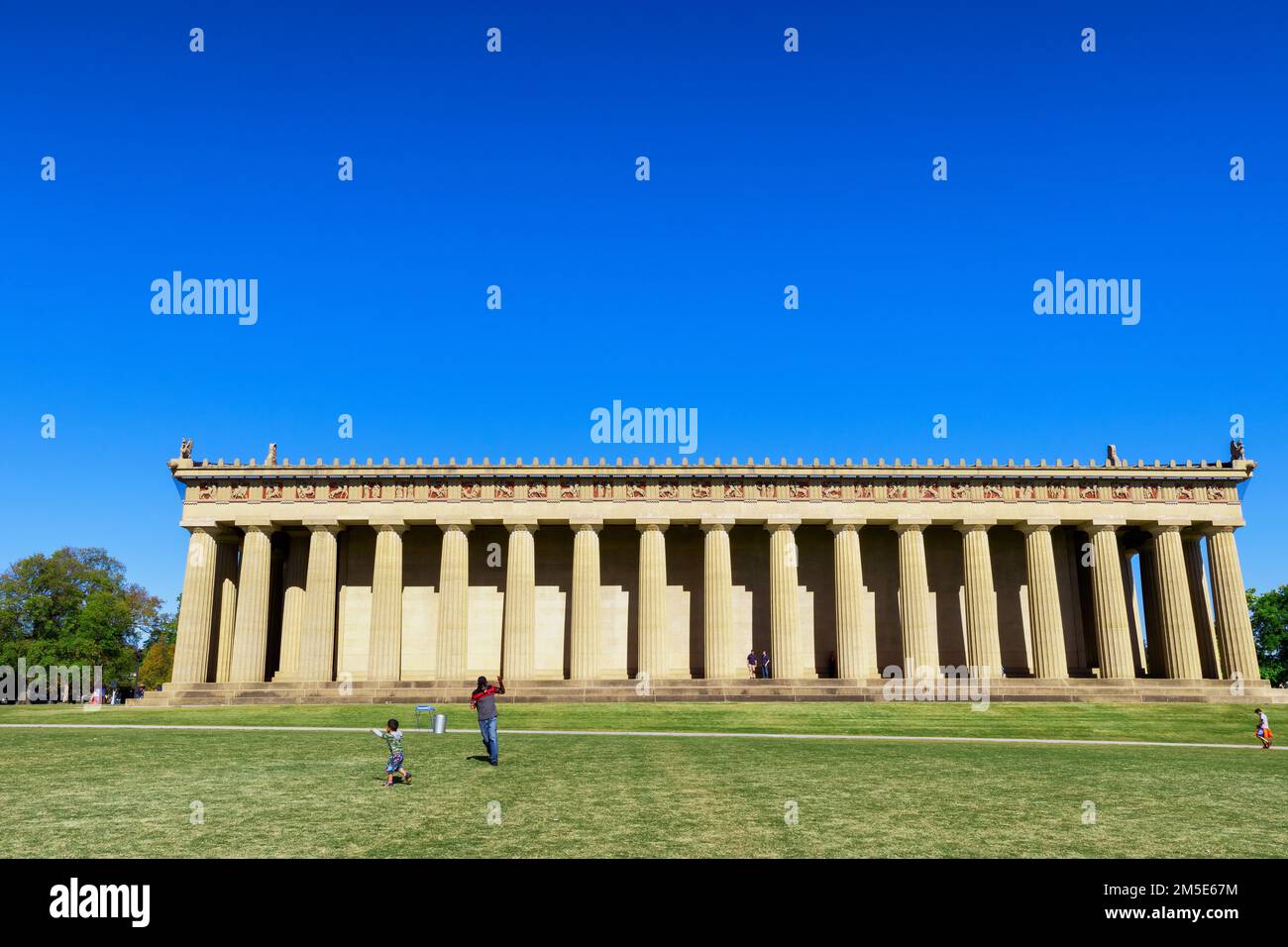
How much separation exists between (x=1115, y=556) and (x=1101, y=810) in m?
49.5

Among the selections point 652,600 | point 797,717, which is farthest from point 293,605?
point 797,717

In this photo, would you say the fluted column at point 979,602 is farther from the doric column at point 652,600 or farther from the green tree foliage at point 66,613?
the green tree foliage at point 66,613

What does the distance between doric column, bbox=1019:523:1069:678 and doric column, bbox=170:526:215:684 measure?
5420cm

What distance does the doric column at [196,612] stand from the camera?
5622 cm

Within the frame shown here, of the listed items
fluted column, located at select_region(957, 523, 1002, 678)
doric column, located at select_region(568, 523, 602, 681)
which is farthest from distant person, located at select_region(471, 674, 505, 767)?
fluted column, located at select_region(957, 523, 1002, 678)

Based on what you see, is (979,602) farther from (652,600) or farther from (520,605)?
(520,605)

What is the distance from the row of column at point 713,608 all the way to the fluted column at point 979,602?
86mm

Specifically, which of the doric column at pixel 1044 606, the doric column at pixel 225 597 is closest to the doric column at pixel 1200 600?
the doric column at pixel 1044 606

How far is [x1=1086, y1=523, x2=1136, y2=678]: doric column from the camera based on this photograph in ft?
190

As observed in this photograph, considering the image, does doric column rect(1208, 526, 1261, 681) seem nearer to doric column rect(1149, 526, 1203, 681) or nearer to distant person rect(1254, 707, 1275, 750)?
doric column rect(1149, 526, 1203, 681)
